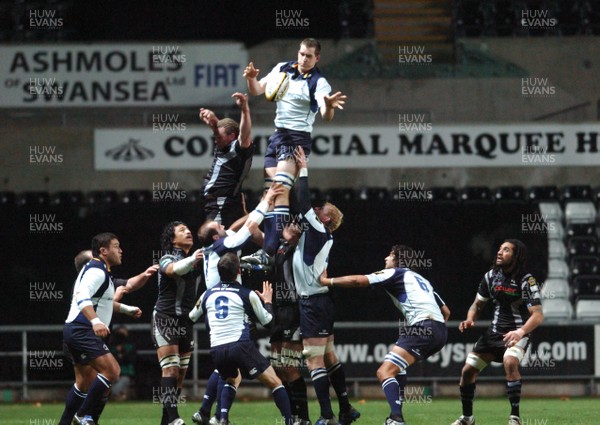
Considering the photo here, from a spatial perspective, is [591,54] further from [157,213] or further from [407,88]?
[157,213]

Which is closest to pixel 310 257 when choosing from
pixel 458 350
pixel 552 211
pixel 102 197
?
pixel 458 350

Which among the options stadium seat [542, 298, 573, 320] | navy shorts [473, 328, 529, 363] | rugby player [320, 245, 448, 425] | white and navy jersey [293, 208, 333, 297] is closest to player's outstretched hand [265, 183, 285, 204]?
white and navy jersey [293, 208, 333, 297]

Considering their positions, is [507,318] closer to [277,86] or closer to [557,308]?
[277,86]

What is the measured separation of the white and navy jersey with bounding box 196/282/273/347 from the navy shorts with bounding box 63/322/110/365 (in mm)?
1246

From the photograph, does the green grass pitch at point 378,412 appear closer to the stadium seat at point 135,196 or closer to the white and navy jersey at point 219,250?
the white and navy jersey at point 219,250

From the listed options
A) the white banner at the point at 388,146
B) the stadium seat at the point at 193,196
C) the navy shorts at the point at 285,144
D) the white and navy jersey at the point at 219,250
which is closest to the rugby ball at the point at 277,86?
the navy shorts at the point at 285,144

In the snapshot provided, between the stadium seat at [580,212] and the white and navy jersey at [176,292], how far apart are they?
10.7m

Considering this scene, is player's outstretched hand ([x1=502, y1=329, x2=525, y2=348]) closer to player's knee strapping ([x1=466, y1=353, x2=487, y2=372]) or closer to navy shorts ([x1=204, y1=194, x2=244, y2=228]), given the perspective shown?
player's knee strapping ([x1=466, y1=353, x2=487, y2=372])

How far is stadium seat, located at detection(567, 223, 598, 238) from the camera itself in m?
21.8

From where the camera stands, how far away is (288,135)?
42.1 ft

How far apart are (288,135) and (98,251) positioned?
90.9 inches

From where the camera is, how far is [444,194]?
21391 millimetres

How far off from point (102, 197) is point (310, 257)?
9366 millimetres

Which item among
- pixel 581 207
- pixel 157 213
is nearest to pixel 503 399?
pixel 581 207
